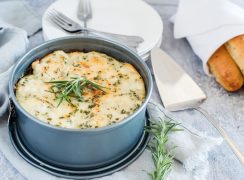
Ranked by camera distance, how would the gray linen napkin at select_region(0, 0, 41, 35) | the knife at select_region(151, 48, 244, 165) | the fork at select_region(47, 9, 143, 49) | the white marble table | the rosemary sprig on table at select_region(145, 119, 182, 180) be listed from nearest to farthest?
1. the rosemary sprig on table at select_region(145, 119, 182, 180)
2. the white marble table
3. the knife at select_region(151, 48, 244, 165)
4. the fork at select_region(47, 9, 143, 49)
5. the gray linen napkin at select_region(0, 0, 41, 35)

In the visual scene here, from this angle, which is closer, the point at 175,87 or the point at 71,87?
the point at 71,87

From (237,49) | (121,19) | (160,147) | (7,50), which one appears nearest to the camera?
(160,147)

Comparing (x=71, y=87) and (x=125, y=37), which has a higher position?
(x=71, y=87)

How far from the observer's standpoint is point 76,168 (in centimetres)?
114

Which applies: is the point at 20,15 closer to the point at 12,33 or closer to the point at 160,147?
the point at 12,33

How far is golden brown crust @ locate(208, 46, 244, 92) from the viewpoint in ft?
4.72

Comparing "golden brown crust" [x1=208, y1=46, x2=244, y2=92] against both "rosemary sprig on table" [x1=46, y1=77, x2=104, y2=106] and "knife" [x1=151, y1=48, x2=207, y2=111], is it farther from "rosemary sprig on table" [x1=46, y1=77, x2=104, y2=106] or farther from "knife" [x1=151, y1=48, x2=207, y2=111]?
"rosemary sprig on table" [x1=46, y1=77, x2=104, y2=106]

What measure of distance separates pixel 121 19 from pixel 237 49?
41 cm

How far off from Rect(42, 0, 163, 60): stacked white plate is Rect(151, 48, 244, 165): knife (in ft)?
0.22

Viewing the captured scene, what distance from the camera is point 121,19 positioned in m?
1.61

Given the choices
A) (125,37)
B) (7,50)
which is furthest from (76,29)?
(7,50)

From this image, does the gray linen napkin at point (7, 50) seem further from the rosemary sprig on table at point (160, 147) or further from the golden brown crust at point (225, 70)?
the golden brown crust at point (225, 70)

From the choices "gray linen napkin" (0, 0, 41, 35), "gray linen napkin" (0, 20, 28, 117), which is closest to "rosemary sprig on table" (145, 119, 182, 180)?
"gray linen napkin" (0, 20, 28, 117)

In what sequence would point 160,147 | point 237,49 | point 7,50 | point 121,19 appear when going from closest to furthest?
point 160,147, point 7,50, point 237,49, point 121,19
